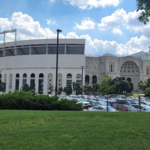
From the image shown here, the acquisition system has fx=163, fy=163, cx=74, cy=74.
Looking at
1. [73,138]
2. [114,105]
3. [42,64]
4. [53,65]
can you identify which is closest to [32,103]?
[73,138]

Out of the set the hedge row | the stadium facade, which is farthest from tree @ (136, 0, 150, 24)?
the stadium facade

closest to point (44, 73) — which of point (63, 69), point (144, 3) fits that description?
point (63, 69)

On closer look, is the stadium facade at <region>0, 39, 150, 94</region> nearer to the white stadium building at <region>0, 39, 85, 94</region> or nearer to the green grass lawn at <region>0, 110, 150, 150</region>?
the white stadium building at <region>0, 39, 85, 94</region>

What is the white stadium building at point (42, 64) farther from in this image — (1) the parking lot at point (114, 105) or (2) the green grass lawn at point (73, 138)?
(2) the green grass lawn at point (73, 138)

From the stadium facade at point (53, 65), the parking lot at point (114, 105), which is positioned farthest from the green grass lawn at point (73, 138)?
the stadium facade at point (53, 65)

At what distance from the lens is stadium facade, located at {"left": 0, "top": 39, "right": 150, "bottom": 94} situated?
61.9m

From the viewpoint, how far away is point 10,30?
65688 mm

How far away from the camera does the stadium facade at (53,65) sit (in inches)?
2436

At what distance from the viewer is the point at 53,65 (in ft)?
205

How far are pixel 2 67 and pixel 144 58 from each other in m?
66.6

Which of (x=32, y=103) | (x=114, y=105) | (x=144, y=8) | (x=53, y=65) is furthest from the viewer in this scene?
(x=53, y=65)

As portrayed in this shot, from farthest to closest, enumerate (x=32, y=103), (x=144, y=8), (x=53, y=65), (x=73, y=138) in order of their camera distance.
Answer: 1. (x=53, y=65)
2. (x=32, y=103)
3. (x=144, y=8)
4. (x=73, y=138)

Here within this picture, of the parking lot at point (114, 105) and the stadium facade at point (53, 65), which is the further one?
the stadium facade at point (53, 65)

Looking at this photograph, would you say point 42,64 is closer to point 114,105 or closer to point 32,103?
point 114,105
